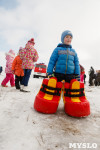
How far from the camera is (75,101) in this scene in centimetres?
188

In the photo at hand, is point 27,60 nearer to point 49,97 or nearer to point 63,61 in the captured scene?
point 63,61

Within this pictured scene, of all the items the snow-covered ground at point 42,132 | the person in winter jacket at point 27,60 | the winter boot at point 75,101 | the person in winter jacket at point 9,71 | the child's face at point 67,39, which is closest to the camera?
the snow-covered ground at point 42,132

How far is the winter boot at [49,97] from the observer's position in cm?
185

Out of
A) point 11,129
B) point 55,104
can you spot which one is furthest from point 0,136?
point 55,104

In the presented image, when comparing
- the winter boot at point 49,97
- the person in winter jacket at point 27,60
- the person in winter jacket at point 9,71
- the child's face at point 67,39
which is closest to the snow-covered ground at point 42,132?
the winter boot at point 49,97

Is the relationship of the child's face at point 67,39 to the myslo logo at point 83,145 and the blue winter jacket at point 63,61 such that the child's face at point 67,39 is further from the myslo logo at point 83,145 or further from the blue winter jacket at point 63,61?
the myslo logo at point 83,145

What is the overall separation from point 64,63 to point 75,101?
0.75 metres

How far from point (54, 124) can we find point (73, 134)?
11.7 inches

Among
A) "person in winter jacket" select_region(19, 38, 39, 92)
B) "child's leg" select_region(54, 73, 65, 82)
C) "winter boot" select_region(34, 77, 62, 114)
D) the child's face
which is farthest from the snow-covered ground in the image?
"person in winter jacket" select_region(19, 38, 39, 92)

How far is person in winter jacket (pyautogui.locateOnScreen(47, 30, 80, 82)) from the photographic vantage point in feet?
7.29

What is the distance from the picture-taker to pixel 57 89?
2.04 meters

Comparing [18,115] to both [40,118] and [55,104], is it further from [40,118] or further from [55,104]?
[55,104]

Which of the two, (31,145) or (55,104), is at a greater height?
(55,104)

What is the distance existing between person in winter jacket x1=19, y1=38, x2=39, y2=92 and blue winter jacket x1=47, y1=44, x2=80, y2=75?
168cm
